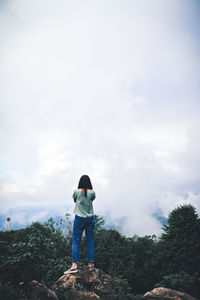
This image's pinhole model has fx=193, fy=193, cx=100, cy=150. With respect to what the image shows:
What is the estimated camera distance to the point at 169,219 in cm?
813

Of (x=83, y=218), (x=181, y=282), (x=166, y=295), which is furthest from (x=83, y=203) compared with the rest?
(x=181, y=282)

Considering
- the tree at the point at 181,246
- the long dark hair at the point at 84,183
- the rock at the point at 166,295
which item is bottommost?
the rock at the point at 166,295

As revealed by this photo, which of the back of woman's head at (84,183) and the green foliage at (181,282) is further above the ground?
the back of woman's head at (84,183)

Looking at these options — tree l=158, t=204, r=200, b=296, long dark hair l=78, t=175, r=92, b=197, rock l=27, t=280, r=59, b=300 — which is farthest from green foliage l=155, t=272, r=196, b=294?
long dark hair l=78, t=175, r=92, b=197

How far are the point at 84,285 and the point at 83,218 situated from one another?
1.95 m

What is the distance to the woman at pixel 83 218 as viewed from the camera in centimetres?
653

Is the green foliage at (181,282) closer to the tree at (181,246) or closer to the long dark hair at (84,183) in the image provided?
the tree at (181,246)

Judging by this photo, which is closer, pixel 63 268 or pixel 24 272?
pixel 24 272

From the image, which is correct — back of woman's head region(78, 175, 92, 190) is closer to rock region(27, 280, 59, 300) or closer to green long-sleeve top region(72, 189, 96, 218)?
Answer: green long-sleeve top region(72, 189, 96, 218)

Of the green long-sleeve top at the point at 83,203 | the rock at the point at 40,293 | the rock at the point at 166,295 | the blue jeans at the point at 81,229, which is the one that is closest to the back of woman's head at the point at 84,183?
the green long-sleeve top at the point at 83,203

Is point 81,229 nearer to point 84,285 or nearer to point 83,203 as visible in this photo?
point 83,203

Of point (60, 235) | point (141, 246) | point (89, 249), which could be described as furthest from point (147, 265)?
point (60, 235)

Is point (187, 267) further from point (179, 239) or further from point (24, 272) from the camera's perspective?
point (24, 272)

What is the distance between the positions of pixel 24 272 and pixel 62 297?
1.44m
